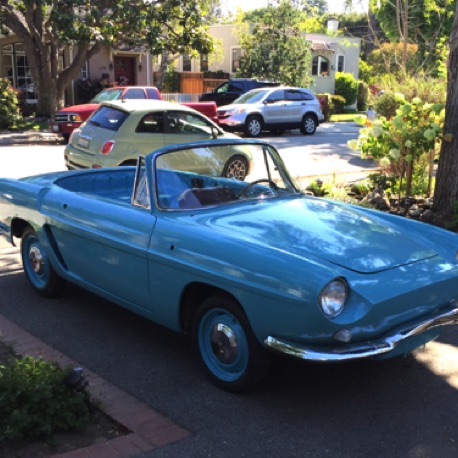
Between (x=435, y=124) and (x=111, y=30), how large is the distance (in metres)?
14.6

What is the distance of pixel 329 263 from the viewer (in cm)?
363

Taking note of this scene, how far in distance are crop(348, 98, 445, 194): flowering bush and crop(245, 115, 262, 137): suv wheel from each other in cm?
1217

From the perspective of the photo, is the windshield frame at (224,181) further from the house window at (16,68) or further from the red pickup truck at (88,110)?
the house window at (16,68)

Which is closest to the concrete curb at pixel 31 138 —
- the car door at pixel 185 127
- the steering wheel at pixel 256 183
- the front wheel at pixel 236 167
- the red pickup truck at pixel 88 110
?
the red pickup truck at pixel 88 110

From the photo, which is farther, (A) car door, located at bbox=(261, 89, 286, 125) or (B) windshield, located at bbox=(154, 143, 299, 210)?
(A) car door, located at bbox=(261, 89, 286, 125)

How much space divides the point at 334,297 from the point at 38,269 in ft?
10.7

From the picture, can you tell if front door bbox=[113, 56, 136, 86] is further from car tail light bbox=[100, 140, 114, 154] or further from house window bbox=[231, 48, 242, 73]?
car tail light bbox=[100, 140, 114, 154]

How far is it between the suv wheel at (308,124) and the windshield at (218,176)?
1774 cm

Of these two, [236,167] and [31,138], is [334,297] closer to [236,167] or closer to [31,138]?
[236,167]

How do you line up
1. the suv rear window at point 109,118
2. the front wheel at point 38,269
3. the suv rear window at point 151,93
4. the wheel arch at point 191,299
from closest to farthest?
the wheel arch at point 191,299
the front wheel at point 38,269
the suv rear window at point 109,118
the suv rear window at point 151,93

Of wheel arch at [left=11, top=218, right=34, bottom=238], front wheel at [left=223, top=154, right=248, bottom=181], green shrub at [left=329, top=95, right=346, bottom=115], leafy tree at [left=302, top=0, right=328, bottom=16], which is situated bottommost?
green shrub at [left=329, top=95, right=346, bottom=115]

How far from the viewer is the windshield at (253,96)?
2183 cm

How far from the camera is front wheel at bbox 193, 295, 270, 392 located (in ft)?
12.3

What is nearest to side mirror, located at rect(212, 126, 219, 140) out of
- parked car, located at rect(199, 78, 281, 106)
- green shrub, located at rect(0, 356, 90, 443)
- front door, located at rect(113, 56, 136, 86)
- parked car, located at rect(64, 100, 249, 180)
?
parked car, located at rect(64, 100, 249, 180)
